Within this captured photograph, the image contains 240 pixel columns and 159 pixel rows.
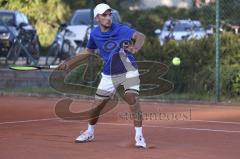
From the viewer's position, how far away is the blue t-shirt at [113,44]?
9.46 meters

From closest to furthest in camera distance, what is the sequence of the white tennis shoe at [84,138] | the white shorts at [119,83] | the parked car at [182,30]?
the white shorts at [119,83] < the white tennis shoe at [84,138] < the parked car at [182,30]

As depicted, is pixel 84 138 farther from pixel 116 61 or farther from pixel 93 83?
pixel 93 83

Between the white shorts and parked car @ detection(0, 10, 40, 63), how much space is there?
930 centimetres

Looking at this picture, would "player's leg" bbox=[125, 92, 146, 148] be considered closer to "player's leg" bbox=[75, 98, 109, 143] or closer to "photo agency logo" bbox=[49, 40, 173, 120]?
"player's leg" bbox=[75, 98, 109, 143]

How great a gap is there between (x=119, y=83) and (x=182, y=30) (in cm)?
1371

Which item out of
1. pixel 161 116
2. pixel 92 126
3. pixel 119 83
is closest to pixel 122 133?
pixel 92 126

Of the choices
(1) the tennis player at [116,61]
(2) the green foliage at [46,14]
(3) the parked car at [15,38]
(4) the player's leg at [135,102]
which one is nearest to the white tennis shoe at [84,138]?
(1) the tennis player at [116,61]

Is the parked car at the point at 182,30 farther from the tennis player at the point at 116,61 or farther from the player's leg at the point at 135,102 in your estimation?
the player's leg at the point at 135,102

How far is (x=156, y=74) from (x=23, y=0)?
10060 mm

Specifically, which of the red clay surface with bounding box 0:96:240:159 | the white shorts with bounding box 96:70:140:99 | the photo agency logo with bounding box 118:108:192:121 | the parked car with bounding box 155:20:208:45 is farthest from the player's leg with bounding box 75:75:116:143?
the parked car with bounding box 155:20:208:45

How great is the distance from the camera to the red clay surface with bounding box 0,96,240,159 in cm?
883

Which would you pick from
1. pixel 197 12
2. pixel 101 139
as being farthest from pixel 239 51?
pixel 101 139

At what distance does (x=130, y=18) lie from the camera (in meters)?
35.9

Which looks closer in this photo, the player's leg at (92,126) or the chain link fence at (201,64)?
the player's leg at (92,126)
